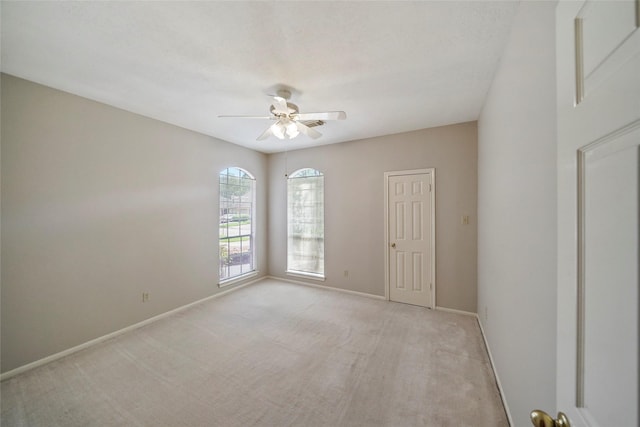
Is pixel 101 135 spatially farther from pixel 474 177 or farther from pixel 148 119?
pixel 474 177

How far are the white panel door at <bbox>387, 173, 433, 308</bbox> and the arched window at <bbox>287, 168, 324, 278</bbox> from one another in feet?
4.28

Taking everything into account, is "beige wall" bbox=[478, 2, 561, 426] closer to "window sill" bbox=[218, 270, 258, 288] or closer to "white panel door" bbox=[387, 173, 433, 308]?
"white panel door" bbox=[387, 173, 433, 308]

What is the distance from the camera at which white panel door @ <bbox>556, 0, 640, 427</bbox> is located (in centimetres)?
38

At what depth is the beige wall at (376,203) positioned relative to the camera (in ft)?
10.3

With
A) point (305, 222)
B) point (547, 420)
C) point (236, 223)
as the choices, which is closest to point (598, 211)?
point (547, 420)

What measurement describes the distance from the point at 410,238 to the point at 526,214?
229 centimetres

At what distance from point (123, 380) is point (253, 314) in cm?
144

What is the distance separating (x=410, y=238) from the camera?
352cm

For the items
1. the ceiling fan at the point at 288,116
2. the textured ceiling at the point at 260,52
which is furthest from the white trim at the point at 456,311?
the ceiling fan at the point at 288,116

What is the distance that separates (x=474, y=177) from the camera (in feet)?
10.1

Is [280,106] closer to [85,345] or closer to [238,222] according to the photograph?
[238,222]

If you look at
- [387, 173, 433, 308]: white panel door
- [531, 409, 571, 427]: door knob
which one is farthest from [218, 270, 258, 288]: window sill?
[531, 409, 571, 427]: door knob

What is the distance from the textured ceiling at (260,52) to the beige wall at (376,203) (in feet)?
2.27

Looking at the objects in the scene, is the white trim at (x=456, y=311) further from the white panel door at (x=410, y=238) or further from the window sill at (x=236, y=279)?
the window sill at (x=236, y=279)
